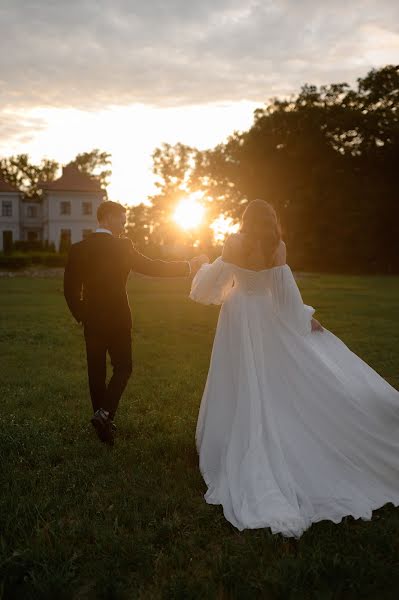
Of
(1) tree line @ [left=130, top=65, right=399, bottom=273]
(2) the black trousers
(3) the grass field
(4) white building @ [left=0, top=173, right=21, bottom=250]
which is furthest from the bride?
(4) white building @ [left=0, top=173, right=21, bottom=250]

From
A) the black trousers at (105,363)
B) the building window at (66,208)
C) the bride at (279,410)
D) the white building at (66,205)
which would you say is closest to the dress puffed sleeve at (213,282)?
the bride at (279,410)

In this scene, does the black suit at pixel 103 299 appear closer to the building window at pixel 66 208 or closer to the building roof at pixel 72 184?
the building roof at pixel 72 184

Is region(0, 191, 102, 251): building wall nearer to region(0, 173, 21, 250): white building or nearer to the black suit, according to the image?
region(0, 173, 21, 250): white building

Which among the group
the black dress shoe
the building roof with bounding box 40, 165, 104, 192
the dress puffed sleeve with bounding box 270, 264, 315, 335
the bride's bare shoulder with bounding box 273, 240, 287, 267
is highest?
the building roof with bounding box 40, 165, 104, 192

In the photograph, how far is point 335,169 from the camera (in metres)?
51.8

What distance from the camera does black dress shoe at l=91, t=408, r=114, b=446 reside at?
19.1ft

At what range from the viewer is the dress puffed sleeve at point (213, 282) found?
5.54 metres

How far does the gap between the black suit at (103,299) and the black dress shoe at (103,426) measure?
157mm

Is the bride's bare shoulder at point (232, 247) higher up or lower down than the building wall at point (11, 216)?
lower down

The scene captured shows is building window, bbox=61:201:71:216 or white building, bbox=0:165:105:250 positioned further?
building window, bbox=61:201:71:216

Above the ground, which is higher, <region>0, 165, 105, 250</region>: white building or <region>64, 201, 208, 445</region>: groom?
<region>0, 165, 105, 250</region>: white building

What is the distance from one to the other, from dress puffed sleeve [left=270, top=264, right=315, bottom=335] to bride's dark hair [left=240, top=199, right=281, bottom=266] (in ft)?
0.51

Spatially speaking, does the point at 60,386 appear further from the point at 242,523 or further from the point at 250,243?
the point at 242,523

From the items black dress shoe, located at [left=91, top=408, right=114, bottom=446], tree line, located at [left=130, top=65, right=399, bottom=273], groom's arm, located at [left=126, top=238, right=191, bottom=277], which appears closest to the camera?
black dress shoe, located at [left=91, top=408, right=114, bottom=446]
